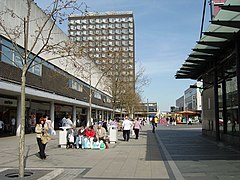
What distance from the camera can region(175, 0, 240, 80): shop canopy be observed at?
35.8 feet

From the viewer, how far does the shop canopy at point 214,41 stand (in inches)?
429

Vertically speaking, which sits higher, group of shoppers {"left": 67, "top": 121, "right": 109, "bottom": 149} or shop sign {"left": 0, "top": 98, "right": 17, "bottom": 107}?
shop sign {"left": 0, "top": 98, "right": 17, "bottom": 107}

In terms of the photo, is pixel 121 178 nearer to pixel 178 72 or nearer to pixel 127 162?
pixel 127 162

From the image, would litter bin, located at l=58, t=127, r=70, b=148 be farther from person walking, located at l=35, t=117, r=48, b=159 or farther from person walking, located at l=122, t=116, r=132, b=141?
person walking, located at l=122, t=116, r=132, b=141

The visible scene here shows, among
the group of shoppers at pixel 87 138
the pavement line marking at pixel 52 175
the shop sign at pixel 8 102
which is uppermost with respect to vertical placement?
the shop sign at pixel 8 102

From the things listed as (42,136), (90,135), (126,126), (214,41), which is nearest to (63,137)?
(90,135)

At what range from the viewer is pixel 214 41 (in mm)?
14312

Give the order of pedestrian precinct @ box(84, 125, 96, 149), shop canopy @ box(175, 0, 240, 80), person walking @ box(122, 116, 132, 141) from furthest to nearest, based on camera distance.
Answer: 1. person walking @ box(122, 116, 132, 141)
2. pedestrian precinct @ box(84, 125, 96, 149)
3. shop canopy @ box(175, 0, 240, 80)

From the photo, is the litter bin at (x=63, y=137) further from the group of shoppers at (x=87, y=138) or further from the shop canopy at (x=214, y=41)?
the shop canopy at (x=214, y=41)

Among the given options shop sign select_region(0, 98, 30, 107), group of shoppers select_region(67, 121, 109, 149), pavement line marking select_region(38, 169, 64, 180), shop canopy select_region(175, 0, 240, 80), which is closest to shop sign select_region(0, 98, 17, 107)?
shop sign select_region(0, 98, 30, 107)

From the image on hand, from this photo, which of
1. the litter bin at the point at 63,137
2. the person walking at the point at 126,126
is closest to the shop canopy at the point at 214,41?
the person walking at the point at 126,126

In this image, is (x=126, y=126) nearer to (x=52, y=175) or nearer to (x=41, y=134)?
(x=41, y=134)

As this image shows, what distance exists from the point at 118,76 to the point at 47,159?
771 inches

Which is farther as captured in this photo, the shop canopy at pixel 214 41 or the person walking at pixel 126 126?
the person walking at pixel 126 126
